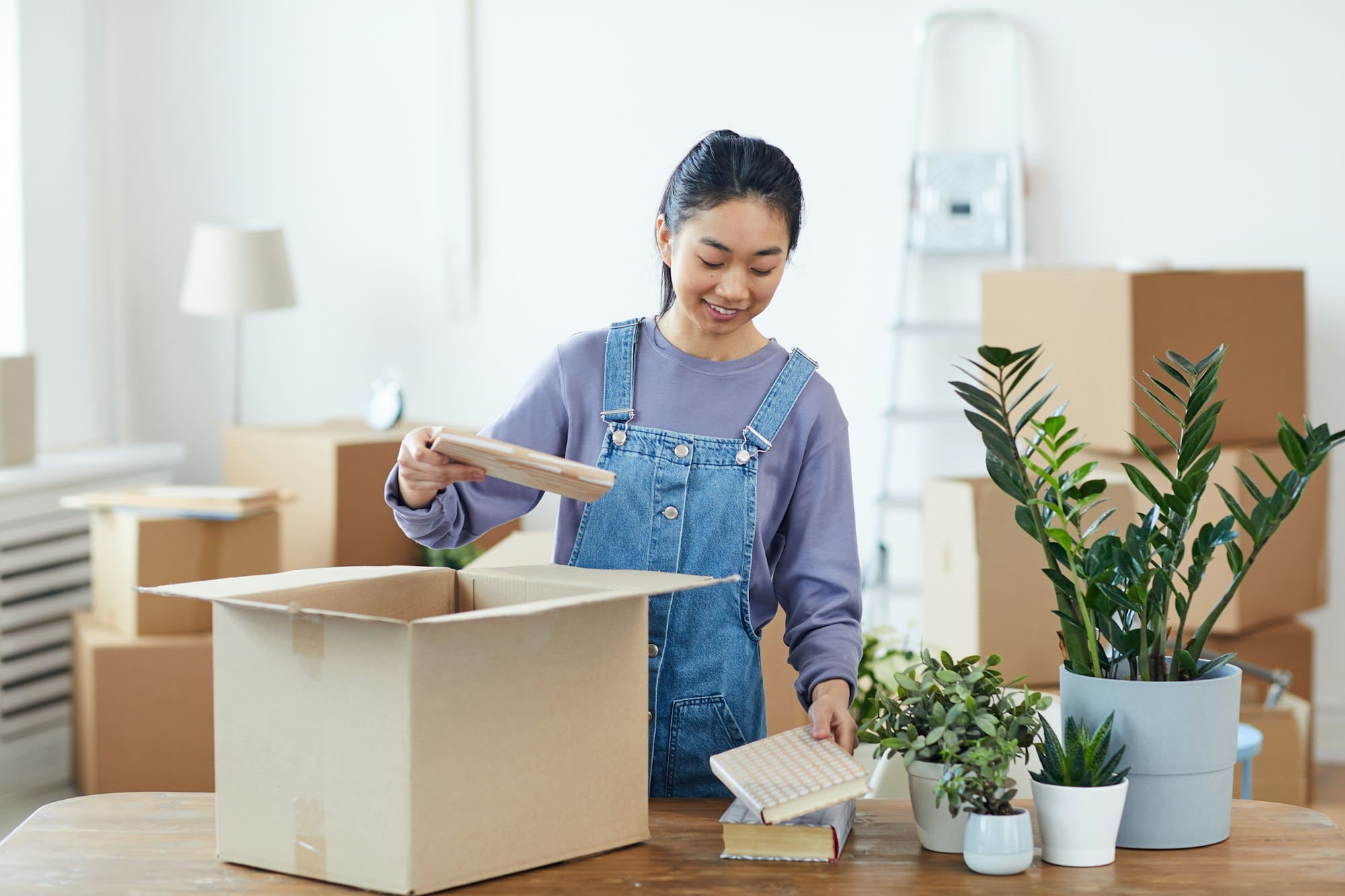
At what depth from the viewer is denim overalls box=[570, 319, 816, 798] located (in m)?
1.34

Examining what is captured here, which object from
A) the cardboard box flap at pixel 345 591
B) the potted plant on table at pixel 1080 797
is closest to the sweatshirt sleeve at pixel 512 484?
the cardboard box flap at pixel 345 591

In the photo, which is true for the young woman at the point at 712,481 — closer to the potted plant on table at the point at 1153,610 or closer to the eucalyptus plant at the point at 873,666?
the potted plant on table at the point at 1153,610

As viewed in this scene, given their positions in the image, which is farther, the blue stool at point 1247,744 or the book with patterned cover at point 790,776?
the blue stool at point 1247,744

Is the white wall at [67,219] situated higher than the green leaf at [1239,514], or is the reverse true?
the white wall at [67,219]

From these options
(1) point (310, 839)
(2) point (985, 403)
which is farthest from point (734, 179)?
(1) point (310, 839)

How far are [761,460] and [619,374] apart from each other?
0.56ft

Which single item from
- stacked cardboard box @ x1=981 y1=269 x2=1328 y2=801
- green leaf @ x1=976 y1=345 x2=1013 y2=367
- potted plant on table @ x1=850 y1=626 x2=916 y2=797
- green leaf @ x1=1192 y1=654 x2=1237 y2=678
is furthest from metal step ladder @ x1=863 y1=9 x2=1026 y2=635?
green leaf @ x1=976 y1=345 x2=1013 y2=367

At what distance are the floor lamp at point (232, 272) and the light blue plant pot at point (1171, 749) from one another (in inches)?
118

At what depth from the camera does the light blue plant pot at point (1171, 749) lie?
1094 mm

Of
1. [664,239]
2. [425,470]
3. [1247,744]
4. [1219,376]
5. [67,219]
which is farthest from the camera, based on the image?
[67,219]

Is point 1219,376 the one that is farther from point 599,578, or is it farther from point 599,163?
point 599,578

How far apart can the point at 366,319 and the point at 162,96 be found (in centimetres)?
92

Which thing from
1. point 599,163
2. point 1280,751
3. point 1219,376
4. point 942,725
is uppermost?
point 599,163

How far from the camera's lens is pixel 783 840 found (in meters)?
1.09
